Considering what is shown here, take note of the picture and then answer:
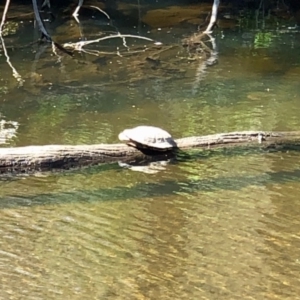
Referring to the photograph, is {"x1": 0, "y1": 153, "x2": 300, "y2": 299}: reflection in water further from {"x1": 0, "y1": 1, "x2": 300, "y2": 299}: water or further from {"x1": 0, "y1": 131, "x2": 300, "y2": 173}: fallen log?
{"x1": 0, "y1": 131, "x2": 300, "y2": 173}: fallen log

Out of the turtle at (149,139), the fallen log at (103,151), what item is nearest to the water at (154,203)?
the fallen log at (103,151)

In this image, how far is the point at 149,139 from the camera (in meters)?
7.83

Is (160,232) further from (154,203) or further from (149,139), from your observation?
(149,139)

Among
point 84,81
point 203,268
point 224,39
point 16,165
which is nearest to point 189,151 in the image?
point 16,165

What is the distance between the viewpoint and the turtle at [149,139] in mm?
7801

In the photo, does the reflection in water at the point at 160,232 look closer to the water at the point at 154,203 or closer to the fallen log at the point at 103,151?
the water at the point at 154,203

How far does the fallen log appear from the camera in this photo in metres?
7.48

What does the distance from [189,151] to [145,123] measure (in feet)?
4.75

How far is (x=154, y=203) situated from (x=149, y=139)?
3.74 ft

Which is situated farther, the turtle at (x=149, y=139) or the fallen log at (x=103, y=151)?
the turtle at (x=149, y=139)

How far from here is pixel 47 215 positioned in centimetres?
657

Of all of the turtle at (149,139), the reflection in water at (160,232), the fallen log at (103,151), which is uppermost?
the turtle at (149,139)

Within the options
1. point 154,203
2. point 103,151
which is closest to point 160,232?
point 154,203

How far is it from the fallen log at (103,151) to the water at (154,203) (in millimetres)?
125
